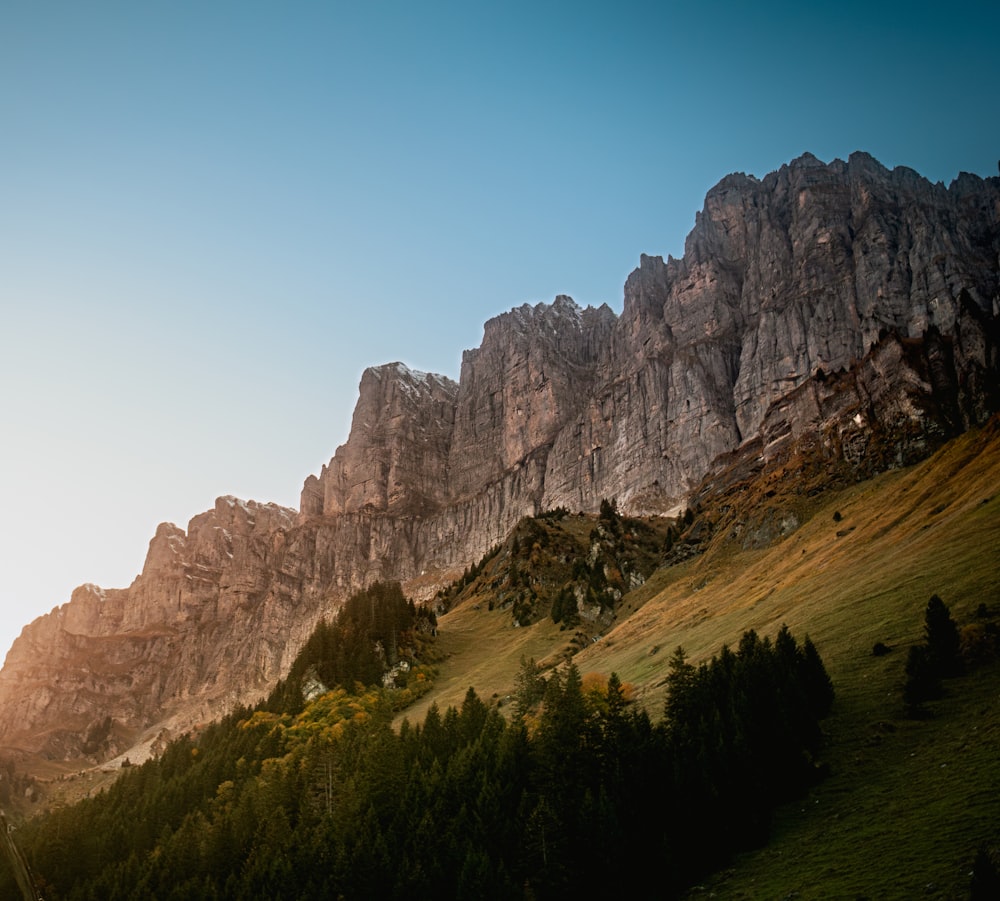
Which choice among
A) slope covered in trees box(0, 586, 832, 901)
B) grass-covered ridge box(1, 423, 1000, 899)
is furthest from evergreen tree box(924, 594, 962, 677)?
slope covered in trees box(0, 586, 832, 901)

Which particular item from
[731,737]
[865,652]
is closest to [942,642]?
[865,652]

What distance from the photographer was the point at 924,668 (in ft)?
153

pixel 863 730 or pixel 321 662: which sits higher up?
pixel 321 662

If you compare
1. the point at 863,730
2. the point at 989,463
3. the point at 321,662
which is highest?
the point at 321,662

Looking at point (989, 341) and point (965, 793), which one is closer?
point (965, 793)

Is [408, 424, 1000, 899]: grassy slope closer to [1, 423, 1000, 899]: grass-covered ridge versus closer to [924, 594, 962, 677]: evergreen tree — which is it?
[1, 423, 1000, 899]: grass-covered ridge

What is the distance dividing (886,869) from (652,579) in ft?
378

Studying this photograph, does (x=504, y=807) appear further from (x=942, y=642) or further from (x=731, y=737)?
(x=942, y=642)

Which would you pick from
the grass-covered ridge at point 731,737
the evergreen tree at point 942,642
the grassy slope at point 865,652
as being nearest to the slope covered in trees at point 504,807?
the grass-covered ridge at point 731,737

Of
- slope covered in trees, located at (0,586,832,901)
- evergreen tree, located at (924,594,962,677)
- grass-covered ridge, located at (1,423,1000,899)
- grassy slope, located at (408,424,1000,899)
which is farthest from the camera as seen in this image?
evergreen tree, located at (924,594,962,677)

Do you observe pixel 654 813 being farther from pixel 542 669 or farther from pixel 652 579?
pixel 652 579

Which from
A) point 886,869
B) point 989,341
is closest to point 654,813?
point 886,869

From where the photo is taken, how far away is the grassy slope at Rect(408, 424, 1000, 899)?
32938mm

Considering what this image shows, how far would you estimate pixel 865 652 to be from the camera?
56844mm
